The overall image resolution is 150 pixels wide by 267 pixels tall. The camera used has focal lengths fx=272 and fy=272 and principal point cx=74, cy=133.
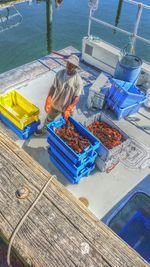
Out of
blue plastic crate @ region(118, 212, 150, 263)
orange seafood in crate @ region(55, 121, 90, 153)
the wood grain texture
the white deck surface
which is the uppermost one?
the wood grain texture

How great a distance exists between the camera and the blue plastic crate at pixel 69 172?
537 cm

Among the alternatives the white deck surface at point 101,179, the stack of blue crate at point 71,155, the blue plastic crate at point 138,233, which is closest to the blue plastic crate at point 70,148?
the stack of blue crate at point 71,155

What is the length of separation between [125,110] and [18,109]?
2.66 m

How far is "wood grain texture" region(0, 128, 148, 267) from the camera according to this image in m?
1.72

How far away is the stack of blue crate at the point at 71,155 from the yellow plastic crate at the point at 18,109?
84 centimetres

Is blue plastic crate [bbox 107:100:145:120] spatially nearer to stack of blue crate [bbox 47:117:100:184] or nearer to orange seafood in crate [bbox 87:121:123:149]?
orange seafood in crate [bbox 87:121:123:149]

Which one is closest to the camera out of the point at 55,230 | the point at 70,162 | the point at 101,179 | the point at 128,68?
the point at 55,230

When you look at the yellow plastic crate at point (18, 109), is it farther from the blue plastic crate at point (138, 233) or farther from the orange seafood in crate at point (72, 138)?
the blue plastic crate at point (138, 233)

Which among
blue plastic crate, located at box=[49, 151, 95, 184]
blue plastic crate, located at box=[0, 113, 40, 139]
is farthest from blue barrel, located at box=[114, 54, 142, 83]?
blue plastic crate, located at box=[49, 151, 95, 184]

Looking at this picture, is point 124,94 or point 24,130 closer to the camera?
point 24,130

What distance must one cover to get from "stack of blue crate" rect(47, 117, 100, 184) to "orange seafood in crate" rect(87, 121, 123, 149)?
13.7 inches

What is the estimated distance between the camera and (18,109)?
258 inches

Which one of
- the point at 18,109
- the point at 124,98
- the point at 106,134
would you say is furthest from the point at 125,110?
the point at 18,109

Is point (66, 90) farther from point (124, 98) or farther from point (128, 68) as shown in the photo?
point (128, 68)
